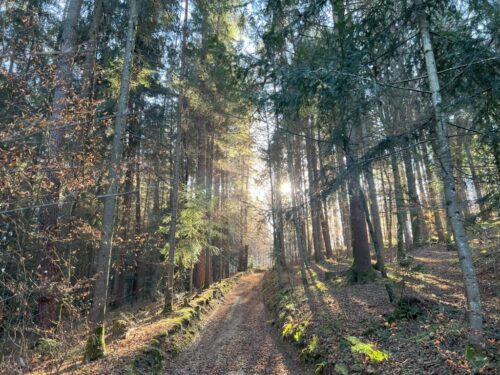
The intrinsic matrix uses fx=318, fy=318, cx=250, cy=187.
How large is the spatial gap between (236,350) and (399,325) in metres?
4.34

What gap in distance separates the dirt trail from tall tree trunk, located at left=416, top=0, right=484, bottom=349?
11.6ft

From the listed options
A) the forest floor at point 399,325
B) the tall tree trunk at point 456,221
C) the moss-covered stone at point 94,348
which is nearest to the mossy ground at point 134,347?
the moss-covered stone at point 94,348

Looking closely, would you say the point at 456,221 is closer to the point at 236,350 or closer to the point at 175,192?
the point at 236,350

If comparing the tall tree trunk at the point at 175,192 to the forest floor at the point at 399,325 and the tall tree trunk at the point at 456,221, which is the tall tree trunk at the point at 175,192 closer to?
the forest floor at the point at 399,325

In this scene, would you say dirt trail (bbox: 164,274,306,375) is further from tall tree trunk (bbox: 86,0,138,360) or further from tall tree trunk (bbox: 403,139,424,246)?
tall tree trunk (bbox: 403,139,424,246)


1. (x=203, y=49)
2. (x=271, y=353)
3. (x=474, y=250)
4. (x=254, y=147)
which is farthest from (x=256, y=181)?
(x=271, y=353)

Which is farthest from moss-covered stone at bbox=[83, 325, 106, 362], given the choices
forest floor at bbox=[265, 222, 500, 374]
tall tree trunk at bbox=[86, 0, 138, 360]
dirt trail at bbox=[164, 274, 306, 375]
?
forest floor at bbox=[265, 222, 500, 374]

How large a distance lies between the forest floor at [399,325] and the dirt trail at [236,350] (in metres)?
0.53

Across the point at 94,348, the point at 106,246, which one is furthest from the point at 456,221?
the point at 94,348

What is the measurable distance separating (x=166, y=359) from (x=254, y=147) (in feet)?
42.4

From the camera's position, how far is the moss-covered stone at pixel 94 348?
6895mm

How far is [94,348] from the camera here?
6992 millimetres

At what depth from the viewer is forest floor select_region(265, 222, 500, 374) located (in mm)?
4980

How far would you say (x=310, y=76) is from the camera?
5895 millimetres
